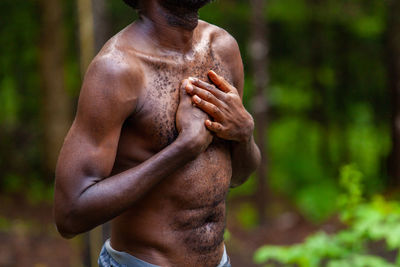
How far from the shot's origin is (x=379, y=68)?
1182 centimetres

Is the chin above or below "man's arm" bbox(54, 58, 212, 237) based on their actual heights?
above

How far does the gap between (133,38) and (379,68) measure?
10.6m

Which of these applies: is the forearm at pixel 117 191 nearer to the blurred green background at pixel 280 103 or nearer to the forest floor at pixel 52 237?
the forest floor at pixel 52 237

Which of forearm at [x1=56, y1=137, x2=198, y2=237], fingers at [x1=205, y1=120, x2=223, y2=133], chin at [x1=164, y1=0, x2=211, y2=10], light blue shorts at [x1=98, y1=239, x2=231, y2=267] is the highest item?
chin at [x1=164, y1=0, x2=211, y2=10]

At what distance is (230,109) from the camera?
2.16m

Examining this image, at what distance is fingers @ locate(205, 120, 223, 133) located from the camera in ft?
6.84

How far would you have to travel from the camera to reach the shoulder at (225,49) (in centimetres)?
234

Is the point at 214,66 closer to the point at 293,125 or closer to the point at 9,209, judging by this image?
the point at 9,209

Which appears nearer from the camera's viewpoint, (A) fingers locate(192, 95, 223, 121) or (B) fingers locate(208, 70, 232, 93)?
(A) fingers locate(192, 95, 223, 121)

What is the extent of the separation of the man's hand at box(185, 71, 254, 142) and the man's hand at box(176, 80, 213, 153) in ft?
0.06

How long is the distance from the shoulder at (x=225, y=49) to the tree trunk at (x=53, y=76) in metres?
8.60

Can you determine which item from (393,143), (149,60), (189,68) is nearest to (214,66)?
(189,68)

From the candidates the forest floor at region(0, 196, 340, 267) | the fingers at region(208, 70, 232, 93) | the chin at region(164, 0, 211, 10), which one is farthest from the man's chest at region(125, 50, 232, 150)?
the forest floor at region(0, 196, 340, 267)

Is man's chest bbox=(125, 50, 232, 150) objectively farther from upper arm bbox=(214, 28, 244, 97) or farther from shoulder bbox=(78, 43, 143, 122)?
upper arm bbox=(214, 28, 244, 97)
